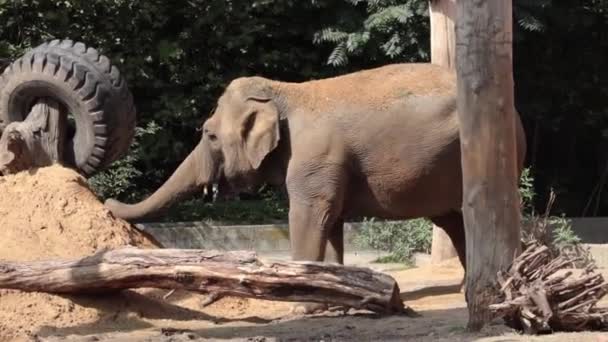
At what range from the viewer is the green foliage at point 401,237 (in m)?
13.4

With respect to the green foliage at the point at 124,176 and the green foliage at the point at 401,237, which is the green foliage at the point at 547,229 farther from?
the green foliage at the point at 124,176

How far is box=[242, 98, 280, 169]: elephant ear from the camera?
29.2 ft

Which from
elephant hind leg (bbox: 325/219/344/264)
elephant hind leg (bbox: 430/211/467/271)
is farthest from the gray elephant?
elephant hind leg (bbox: 430/211/467/271)

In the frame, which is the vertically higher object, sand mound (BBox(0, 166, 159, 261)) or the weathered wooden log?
sand mound (BBox(0, 166, 159, 261))

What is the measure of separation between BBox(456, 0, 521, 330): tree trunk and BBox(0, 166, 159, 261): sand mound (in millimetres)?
3149

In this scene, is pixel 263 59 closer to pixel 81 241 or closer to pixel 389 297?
pixel 81 241

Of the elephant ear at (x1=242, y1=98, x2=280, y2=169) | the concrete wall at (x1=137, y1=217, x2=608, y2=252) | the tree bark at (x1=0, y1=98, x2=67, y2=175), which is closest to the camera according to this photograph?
the elephant ear at (x1=242, y1=98, x2=280, y2=169)

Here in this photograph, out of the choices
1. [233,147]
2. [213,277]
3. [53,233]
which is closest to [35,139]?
[53,233]

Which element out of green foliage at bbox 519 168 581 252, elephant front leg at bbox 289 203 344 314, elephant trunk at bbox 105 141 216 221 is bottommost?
green foliage at bbox 519 168 581 252

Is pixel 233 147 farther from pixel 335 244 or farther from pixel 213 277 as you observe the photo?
pixel 213 277

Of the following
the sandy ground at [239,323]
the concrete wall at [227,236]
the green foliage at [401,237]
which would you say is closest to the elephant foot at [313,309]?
the sandy ground at [239,323]

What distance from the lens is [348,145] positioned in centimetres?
881

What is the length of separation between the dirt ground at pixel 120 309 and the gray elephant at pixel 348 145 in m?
0.81

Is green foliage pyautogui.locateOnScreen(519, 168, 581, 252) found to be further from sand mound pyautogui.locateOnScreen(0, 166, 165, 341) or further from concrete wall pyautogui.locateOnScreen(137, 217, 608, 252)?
sand mound pyautogui.locateOnScreen(0, 166, 165, 341)
